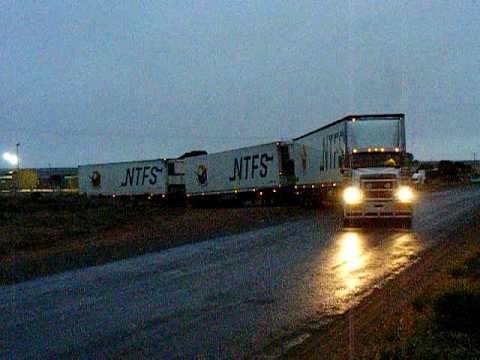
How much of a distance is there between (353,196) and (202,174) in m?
26.4

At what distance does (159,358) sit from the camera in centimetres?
782

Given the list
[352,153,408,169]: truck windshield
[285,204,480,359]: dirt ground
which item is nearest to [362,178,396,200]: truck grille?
[352,153,408,169]: truck windshield

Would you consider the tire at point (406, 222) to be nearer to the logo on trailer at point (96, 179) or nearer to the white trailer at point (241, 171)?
the white trailer at point (241, 171)

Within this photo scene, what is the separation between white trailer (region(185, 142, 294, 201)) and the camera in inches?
1777

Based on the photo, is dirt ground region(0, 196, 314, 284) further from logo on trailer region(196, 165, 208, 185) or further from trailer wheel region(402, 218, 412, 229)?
logo on trailer region(196, 165, 208, 185)

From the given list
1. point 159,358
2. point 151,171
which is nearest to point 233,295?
point 159,358

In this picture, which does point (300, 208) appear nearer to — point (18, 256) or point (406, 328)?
point (18, 256)

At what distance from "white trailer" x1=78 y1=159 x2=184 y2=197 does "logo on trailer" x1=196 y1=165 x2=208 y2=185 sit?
146 inches

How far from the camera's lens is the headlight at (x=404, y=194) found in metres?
25.3

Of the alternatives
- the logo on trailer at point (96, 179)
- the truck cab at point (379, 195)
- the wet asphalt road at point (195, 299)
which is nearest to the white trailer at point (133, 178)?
the logo on trailer at point (96, 179)

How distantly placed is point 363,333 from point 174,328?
2451 mm

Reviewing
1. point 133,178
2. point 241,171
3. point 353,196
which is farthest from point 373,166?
point 133,178

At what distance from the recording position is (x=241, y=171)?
47906 millimetres

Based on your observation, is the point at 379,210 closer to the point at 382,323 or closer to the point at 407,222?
the point at 407,222
